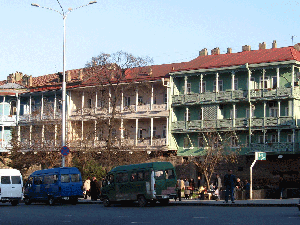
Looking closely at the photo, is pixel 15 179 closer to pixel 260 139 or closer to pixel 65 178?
pixel 65 178

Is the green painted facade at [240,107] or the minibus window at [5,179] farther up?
the green painted facade at [240,107]

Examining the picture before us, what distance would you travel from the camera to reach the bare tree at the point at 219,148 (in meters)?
56.7

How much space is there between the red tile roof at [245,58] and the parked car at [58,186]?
25.6 meters

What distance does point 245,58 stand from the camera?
202ft

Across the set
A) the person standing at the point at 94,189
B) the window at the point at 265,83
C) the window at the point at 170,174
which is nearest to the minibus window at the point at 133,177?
the window at the point at 170,174

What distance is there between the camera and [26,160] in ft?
222

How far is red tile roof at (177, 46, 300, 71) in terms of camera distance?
5862 centimetres

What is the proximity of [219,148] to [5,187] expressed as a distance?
2324 centimetres

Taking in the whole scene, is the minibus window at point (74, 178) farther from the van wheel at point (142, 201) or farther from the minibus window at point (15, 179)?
the van wheel at point (142, 201)

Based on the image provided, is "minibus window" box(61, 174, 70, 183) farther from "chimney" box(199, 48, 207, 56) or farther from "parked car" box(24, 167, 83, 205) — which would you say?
"chimney" box(199, 48, 207, 56)

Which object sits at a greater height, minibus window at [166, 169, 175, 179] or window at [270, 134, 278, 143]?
window at [270, 134, 278, 143]

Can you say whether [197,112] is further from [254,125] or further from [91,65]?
[91,65]

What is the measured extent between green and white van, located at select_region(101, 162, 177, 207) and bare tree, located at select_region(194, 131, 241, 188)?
72.2 ft

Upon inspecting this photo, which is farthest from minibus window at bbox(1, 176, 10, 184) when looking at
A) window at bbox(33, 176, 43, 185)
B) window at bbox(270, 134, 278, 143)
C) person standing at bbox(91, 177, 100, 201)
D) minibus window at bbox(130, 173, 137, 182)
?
window at bbox(270, 134, 278, 143)
